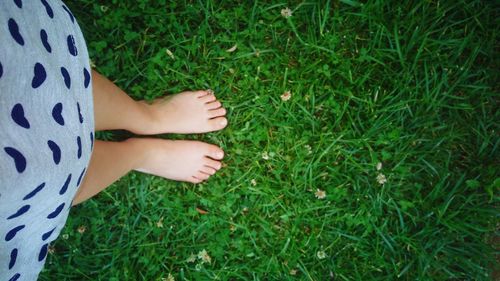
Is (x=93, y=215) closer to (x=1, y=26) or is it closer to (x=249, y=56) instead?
(x=249, y=56)

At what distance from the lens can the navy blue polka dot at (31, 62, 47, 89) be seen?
3.34ft

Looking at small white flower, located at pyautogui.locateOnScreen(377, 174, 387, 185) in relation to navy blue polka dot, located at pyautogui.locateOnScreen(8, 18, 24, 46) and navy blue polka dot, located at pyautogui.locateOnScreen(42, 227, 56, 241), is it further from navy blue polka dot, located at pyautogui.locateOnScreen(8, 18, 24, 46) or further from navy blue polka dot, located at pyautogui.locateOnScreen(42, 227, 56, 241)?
navy blue polka dot, located at pyautogui.locateOnScreen(8, 18, 24, 46)

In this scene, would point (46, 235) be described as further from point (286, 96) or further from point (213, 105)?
point (286, 96)

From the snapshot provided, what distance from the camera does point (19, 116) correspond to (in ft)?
3.19

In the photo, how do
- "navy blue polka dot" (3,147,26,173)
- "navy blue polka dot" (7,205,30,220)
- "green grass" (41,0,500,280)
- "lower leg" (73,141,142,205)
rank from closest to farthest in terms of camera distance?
"navy blue polka dot" (3,147,26,173) → "navy blue polka dot" (7,205,30,220) → "lower leg" (73,141,142,205) → "green grass" (41,0,500,280)

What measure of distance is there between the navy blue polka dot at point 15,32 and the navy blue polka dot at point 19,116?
0.47ft

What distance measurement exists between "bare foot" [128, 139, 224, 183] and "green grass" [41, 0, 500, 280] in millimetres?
55

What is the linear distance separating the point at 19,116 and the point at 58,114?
0.43ft

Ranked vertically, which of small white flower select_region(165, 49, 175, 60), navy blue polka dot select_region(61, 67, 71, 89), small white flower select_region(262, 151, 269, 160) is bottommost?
small white flower select_region(262, 151, 269, 160)

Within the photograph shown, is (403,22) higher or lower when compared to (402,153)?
higher

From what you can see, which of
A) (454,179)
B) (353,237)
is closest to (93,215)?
(353,237)

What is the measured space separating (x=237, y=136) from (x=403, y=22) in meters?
0.92

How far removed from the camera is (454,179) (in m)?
2.01

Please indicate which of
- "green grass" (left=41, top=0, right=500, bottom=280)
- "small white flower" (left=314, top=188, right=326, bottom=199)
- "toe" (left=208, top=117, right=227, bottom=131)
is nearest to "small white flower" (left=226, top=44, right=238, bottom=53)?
"green grass" (left=41, top=0, right=500, bottom=280)
